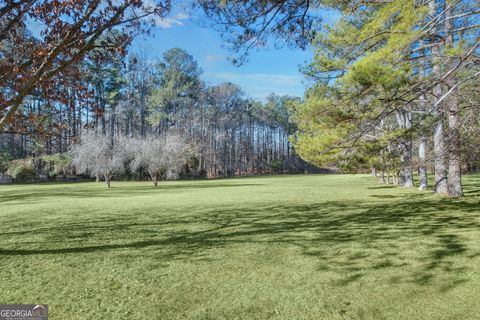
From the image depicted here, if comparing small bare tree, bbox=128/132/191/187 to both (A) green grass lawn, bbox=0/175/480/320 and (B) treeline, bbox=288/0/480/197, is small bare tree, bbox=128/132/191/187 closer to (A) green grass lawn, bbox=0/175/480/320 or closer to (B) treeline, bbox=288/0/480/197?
(B) treeline, bbox=288/0/480/197

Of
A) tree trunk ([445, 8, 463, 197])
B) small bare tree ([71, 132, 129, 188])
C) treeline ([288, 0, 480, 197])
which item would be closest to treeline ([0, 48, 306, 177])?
small bare tree ([71, 132, 129, 188])

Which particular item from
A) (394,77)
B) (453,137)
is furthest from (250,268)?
(453,137)

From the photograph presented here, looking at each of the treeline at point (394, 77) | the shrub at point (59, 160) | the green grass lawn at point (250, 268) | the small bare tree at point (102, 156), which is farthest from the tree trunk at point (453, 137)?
the shrub at point (59, 160)

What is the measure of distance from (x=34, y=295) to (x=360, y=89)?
5.40 meters

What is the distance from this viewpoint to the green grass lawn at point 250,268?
284 centimetres

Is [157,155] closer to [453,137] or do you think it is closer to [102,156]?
[102,156]

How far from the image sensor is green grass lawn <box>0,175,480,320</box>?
2.84 meters

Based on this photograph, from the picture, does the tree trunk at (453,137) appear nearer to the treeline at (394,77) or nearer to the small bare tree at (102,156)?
the treeline at (394,77)

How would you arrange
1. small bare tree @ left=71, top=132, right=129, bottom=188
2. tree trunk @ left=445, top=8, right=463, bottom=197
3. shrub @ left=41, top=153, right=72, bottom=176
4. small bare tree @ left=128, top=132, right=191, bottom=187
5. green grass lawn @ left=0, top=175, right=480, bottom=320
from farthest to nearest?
1. shrub @ left=41, top=153, right=72, bottom=176
2. small bare tree @ left=128, top=132, right=191, bottom=187
3. small bare tree @ left=71, top=132, right=129, bottom=188
4. tree trunk @ left=445, top=8, right=463, bottom=197
5. green grass lawn @ left=0, top=175, right=480, bottom=320

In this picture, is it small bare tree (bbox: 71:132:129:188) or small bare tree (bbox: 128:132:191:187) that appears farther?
small bare tree (bbox: 128:132:191:187)

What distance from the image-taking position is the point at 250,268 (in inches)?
154

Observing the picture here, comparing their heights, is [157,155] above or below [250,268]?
above

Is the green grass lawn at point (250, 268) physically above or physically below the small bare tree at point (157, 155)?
below

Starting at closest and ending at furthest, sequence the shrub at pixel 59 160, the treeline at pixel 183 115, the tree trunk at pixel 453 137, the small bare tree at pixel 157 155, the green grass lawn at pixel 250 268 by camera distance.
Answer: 1. the green grass lawn at pixel 250 268
2. the tree trunk at pixel 453 137
3. the small bare tree at pixel 157 155
4. the shrub at pixel 59 160
5. the treeline at pixel 183 115
